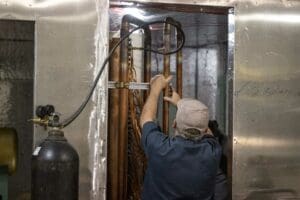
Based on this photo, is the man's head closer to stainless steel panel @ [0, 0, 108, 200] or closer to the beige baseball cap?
the beige baseball cap

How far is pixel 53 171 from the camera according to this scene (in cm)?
204

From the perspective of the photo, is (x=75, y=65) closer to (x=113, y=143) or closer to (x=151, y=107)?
(x=151, y=107)

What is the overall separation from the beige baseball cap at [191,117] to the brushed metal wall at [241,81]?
1.42 ft

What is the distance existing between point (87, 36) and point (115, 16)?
70 centimetres

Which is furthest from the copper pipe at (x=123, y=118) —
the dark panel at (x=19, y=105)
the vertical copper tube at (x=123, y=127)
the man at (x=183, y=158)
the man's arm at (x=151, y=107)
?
the dark panel at (x=19, y=105)

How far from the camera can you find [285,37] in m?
2.64

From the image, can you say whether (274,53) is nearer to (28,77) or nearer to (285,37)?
(285,37)

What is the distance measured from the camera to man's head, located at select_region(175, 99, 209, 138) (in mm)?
2117

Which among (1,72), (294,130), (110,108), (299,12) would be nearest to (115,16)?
(110,108)

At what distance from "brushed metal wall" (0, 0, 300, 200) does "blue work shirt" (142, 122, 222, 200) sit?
1.13ft

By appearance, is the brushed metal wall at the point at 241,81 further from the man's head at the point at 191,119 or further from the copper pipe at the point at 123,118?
the man's head at the point at 191,119

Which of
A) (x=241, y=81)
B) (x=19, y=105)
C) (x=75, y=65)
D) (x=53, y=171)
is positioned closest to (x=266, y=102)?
(x=241, y=81)

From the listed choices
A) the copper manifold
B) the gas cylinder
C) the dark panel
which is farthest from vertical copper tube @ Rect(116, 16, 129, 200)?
the dark panel

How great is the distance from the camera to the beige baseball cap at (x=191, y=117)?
2.12 m
